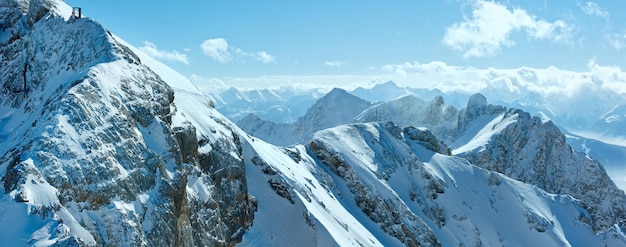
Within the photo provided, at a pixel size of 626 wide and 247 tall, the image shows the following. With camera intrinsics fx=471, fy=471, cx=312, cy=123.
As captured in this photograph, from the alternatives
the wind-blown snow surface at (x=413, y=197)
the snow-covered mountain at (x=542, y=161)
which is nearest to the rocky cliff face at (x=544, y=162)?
the snow-covered mountain at (x=542, y=161)

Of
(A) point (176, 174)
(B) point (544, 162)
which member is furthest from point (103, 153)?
(B) point (544, 162)

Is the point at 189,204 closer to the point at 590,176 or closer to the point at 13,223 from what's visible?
the point at 13,223

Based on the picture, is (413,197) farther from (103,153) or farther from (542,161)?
(542,161)

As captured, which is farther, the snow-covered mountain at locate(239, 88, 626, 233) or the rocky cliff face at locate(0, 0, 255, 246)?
the snow-covered mountain at locate(239, 88, 626, 233)

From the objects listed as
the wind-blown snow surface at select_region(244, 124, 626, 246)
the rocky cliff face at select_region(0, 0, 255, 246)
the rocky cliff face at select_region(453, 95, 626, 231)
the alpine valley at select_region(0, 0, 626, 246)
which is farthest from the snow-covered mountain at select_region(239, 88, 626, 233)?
the rocky cliff face at select_region(0, 0, 255, 246)

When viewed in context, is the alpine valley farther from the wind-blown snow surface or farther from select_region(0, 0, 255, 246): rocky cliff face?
the wind-blown snow surface
